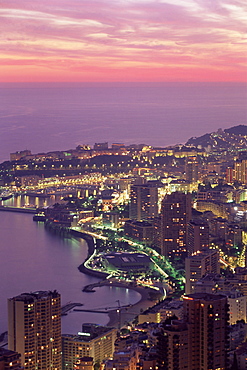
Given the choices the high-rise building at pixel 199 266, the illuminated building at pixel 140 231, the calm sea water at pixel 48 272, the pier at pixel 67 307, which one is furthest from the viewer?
the illuminated building at pixel 140 231

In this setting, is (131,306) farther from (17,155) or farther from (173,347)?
(17,155)

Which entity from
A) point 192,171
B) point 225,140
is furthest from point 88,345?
point 225,140

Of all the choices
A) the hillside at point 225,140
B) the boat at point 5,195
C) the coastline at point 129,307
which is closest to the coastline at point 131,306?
the coastline at point 129,307

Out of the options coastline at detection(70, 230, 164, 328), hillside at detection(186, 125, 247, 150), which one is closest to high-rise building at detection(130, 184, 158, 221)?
coastline at detection(70, 230, 164, 328)

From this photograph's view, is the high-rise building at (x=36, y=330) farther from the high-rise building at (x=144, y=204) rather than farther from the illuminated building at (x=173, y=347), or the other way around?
the high-rise building at (x=144, y=204)

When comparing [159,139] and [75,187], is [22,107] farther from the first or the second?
[75,187]

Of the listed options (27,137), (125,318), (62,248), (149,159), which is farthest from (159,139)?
(125,318)
